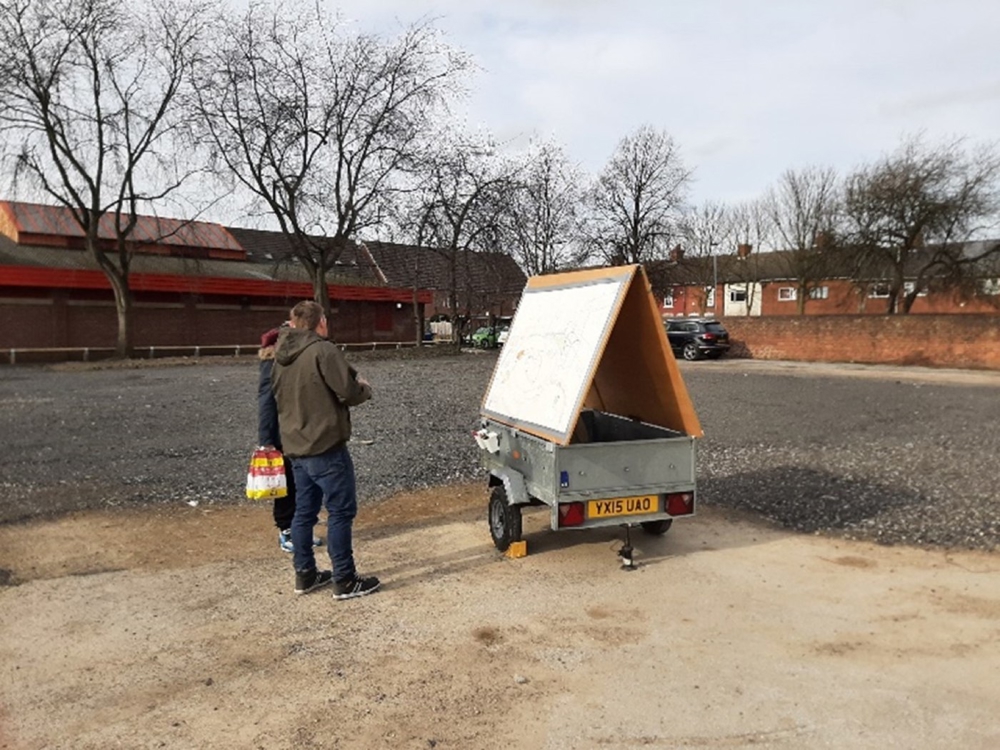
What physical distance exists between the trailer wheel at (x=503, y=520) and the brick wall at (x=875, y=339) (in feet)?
93.3

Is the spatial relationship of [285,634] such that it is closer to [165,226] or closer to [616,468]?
[616,468]

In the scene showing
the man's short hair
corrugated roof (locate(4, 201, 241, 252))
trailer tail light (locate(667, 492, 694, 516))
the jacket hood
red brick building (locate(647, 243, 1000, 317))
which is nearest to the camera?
the jacket hood

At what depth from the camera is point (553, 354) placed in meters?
6.00

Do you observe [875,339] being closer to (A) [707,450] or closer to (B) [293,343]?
(A) [707,450]

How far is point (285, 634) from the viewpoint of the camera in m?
4.34

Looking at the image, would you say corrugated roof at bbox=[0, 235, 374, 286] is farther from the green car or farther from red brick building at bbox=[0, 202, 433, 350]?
the green car

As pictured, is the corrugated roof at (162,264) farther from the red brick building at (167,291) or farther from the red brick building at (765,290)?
the red brick building at (765,290)

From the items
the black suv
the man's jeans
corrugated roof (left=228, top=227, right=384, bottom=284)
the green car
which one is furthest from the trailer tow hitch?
corrugated roof (left=228, top=227, right=384, bottom=284)

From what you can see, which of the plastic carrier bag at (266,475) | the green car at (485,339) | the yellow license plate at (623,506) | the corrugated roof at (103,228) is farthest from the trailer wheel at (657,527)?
the green car at (485,339)

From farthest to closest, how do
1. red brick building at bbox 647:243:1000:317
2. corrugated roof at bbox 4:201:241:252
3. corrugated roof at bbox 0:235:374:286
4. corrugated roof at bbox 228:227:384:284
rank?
corrugated roof at bbox 228:227:384:284 → corrugated roof at bbox 4:201:241:252 → corrugated roof at bbox 0:235:374:286 → red brick building at bbox 647:243:1000:317

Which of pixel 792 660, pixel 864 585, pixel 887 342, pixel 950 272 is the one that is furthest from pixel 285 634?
pixel 950 272

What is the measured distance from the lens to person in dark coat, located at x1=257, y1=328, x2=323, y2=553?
5723 mm

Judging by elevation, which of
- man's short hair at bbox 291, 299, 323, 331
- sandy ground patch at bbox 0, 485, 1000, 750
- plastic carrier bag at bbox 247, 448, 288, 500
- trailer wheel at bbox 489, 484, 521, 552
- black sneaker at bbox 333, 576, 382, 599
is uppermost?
man's short hair at bbox 291, 299, 323, 331

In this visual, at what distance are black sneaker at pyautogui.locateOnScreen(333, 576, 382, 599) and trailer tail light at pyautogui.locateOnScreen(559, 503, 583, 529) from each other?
137 cm
